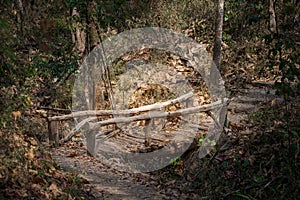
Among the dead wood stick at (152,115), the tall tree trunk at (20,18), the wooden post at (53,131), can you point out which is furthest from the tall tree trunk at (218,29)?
the tall tree trunk at (20,18)

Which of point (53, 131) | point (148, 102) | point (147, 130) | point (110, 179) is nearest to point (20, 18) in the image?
point (148, 102)

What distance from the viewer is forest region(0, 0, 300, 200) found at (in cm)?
468

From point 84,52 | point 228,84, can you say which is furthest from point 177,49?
point 84,52

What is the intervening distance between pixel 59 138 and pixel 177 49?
6317 millimetres

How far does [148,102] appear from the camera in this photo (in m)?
11.5

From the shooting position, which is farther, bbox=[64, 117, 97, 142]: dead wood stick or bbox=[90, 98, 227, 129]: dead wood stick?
bbox=[64, 117, 97, 142]: dead wood stick

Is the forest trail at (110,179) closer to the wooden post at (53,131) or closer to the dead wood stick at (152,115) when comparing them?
the wooden post at (53,131)

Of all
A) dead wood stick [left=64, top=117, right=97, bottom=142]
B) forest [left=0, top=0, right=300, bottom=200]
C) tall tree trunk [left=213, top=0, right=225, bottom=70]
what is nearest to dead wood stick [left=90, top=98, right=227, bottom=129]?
forest [left=0, top=0, right=300, bottom=200]

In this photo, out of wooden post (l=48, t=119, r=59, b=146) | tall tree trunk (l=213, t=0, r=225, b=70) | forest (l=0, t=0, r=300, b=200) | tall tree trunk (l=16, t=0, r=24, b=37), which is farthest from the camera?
tall tree trunk (l=16, t=0, r=24, b=37)

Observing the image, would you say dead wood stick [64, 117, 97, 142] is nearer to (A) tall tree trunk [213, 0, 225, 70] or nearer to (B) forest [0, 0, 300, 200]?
(B) forest [0, 0, 300, 200]

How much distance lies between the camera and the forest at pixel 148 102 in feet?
15.3

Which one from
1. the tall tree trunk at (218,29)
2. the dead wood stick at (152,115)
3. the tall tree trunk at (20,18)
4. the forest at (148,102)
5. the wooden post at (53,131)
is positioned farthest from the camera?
the tall tree trunk at (20,18)

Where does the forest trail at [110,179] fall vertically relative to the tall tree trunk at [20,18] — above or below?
below

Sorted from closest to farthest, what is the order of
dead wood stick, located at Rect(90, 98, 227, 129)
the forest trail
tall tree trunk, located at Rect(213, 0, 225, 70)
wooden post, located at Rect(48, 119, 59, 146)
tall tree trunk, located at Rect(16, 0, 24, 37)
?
the forest trail → dead wood stick, located at Rect(90, 98, 227, 129) → wooden post, located at Rect(48, 119, 59, 146) → tall tree trunk, located at Rect(213, 0, 225, 70) → tall tree trunk, located at Rect(16, 0, 24, 37)
